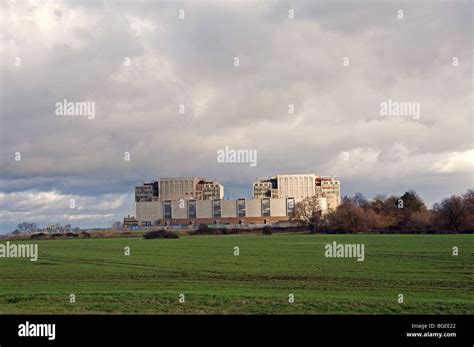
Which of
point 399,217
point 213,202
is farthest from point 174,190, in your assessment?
point 399,217

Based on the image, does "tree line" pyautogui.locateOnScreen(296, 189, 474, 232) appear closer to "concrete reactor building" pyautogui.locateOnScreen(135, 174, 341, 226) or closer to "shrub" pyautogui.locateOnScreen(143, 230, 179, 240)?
"concrete reactor building" pyautogui.locateOnScreen(135, 174, 341, 226)

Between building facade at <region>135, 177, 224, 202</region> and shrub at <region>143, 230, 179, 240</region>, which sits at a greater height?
building facade at <region>135, 177, 224, 202</region>

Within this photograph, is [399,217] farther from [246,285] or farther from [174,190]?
[246,285]

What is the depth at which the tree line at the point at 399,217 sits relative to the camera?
116m

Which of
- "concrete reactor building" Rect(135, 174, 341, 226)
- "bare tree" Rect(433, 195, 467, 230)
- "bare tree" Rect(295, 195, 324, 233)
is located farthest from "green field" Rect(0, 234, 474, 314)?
"concrete reactor building" Rect(135, 174, 341, 226)

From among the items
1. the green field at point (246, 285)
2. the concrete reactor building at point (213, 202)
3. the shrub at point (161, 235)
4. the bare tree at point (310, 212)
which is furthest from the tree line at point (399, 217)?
the green field at point (246, 285)

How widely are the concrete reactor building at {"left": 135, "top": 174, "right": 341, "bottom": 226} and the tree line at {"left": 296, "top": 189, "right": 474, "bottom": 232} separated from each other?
23.8 m

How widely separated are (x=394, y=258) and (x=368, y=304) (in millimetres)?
27887

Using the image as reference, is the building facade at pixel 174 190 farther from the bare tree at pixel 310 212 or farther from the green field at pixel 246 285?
the green field at pixel 246 285

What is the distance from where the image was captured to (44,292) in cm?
3145

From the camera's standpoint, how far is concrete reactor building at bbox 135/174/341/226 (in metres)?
174

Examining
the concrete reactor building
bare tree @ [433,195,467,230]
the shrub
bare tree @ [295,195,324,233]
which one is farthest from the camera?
the concrete reactor building
